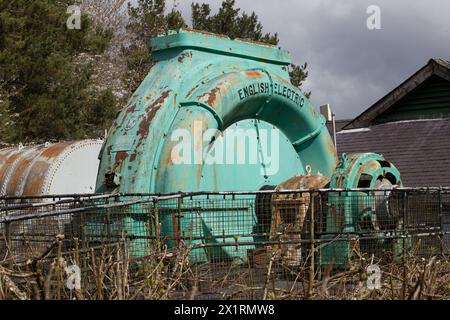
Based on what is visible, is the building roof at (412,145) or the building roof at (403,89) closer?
the building roof at (412,145)

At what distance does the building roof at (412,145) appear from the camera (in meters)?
18.0

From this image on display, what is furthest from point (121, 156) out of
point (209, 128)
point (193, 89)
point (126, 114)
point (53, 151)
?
point (53, 151)

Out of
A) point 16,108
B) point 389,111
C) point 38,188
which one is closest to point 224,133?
point 38,188

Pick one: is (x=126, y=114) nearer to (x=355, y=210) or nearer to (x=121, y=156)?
(x=121, y=156)

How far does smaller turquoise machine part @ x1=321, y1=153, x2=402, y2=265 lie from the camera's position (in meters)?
8.34

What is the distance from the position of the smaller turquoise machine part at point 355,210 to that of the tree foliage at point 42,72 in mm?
14907

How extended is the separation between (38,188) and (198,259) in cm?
617

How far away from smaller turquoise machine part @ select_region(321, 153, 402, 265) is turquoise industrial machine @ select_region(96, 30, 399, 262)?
3cm

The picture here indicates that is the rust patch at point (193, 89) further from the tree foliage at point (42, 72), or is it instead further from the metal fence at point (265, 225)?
the tree foliage at point (42, 72)

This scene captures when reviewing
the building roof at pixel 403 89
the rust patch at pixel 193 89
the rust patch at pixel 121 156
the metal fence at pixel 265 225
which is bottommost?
the metal fence at pixel 265 225

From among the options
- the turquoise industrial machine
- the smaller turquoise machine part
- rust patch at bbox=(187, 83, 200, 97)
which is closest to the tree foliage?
the turquoise industrial machine

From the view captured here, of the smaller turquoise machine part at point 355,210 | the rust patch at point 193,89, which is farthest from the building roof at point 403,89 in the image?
the rust patch at point 193,89

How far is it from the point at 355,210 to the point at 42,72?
17.0 m

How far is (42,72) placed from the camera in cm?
2383
